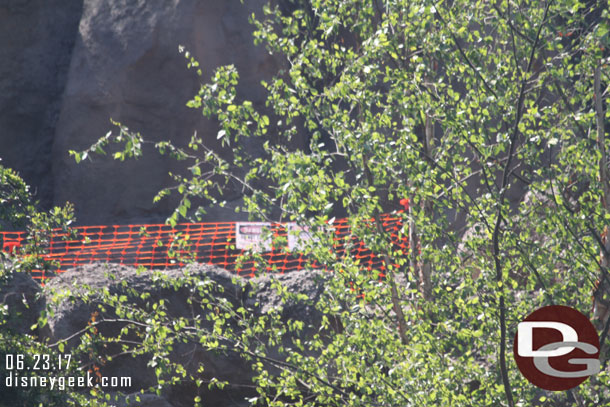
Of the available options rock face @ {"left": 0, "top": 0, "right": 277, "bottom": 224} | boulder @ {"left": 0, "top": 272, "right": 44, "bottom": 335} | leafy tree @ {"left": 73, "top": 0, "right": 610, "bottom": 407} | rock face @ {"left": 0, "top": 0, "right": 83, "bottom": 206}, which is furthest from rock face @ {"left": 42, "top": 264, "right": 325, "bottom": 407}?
rock face @ {"left": 0, "top": 0, "right": 83, "bottom": 206}

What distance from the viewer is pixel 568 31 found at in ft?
14.2

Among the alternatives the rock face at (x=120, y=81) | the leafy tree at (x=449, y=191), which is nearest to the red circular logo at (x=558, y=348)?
the leafy tree at (x=449, y=191)

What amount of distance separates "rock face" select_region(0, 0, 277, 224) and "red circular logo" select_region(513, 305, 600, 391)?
32.1 feet

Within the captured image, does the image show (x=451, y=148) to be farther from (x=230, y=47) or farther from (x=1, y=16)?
(x=1, y=16)

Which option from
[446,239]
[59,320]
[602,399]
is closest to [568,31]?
[446,239]

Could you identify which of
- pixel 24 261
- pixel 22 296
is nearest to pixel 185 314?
pixel 22 296

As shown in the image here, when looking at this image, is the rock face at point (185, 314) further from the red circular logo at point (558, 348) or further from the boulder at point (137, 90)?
the boulder at point (137, 90)

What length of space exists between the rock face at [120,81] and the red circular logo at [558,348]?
978 centimetres

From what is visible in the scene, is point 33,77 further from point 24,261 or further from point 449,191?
point 449,191

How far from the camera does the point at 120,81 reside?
44.4 ft

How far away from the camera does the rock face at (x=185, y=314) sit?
7219mm

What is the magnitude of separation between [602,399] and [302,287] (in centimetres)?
354

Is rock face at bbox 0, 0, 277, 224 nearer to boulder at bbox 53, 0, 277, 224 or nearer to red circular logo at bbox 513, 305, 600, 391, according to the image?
boulder at bbox 53, 0, 277, 224

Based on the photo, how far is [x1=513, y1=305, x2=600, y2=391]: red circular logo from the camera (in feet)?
13.1
